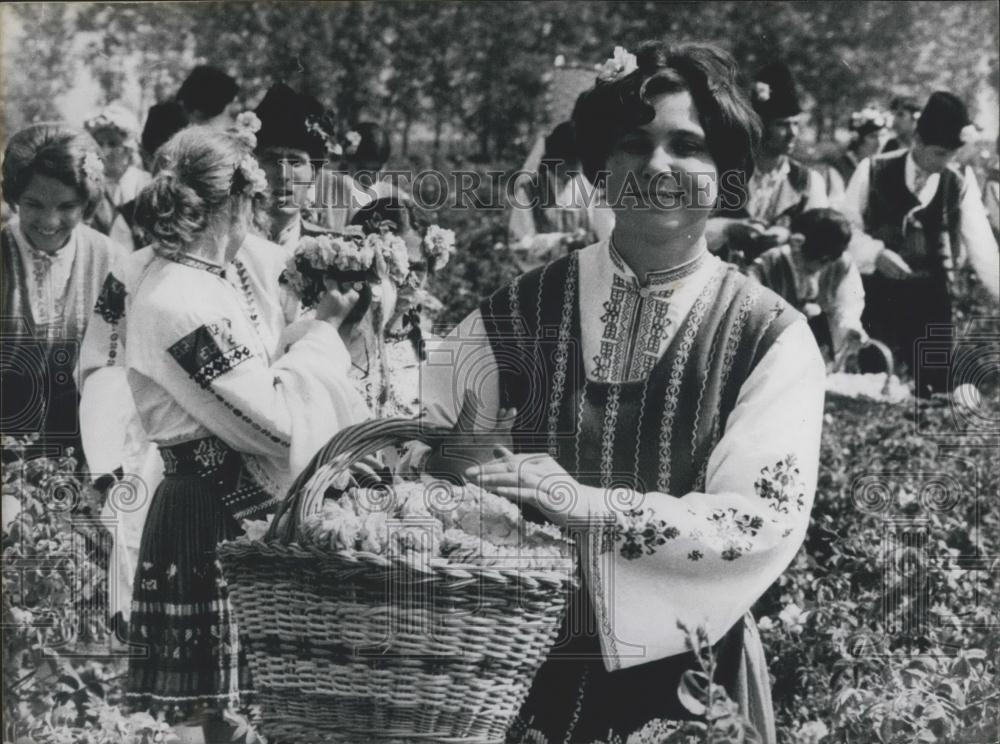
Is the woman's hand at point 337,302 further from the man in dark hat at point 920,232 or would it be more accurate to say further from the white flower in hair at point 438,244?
the man in dark hat at point 920,232

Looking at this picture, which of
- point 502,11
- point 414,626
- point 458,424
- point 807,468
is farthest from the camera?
point 502,11

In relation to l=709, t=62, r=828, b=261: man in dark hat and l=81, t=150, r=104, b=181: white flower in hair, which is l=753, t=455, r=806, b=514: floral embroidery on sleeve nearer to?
l=709, t=62, r=828, b=261: man in dark hat

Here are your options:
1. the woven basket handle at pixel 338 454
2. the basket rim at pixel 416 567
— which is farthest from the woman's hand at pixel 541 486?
the basket rim at pixel 416 567

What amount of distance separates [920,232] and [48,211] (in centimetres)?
264

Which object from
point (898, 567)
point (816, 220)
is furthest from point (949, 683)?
point (816, 220)

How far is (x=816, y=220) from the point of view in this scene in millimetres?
5574

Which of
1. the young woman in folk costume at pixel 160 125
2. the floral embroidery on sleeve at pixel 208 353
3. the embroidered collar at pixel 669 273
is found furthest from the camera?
the young woman in folk costume at pixel 160 125

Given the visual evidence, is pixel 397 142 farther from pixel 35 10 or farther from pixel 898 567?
pixel 898 567

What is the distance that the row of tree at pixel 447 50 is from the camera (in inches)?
209

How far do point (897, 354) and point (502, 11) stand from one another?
156 centimetres

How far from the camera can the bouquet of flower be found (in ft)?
16.1

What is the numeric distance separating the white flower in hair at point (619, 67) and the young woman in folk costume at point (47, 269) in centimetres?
164

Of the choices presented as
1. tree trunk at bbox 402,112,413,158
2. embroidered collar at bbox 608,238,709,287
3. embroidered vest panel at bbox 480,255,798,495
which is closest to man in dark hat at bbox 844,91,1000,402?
embroidered vest panel at bbox 480,255,798,495

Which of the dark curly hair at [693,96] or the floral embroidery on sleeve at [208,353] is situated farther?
the floral embroidery on sleeve at [208,353]
